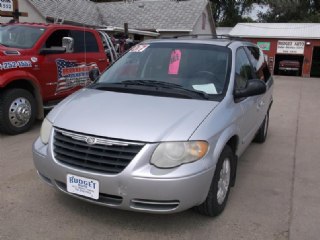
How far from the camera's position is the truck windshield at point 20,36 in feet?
22.4

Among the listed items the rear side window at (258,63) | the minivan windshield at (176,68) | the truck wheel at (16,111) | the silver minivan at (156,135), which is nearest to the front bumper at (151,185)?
the silver minivan at (156,135)

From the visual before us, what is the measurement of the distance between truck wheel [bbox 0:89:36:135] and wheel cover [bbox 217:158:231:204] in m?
4.08

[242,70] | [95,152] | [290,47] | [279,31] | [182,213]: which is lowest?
[290,47]

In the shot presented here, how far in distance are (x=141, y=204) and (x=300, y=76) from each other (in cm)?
2616

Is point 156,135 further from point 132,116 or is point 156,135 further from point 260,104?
point 260,104

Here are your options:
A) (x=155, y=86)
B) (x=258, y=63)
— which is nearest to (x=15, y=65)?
(x=155, y=86)

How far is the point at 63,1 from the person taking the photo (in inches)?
904

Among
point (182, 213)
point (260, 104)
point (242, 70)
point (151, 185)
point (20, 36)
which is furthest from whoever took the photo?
point (20, 36)

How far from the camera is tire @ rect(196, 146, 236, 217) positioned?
341 centimetres

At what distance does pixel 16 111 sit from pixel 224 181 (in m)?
4.14

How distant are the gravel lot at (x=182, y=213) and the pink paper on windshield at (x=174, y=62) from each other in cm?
156

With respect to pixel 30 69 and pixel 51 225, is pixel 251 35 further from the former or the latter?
pixel 51 225

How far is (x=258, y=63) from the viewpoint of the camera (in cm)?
568

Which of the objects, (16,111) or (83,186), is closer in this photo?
(83,186)
